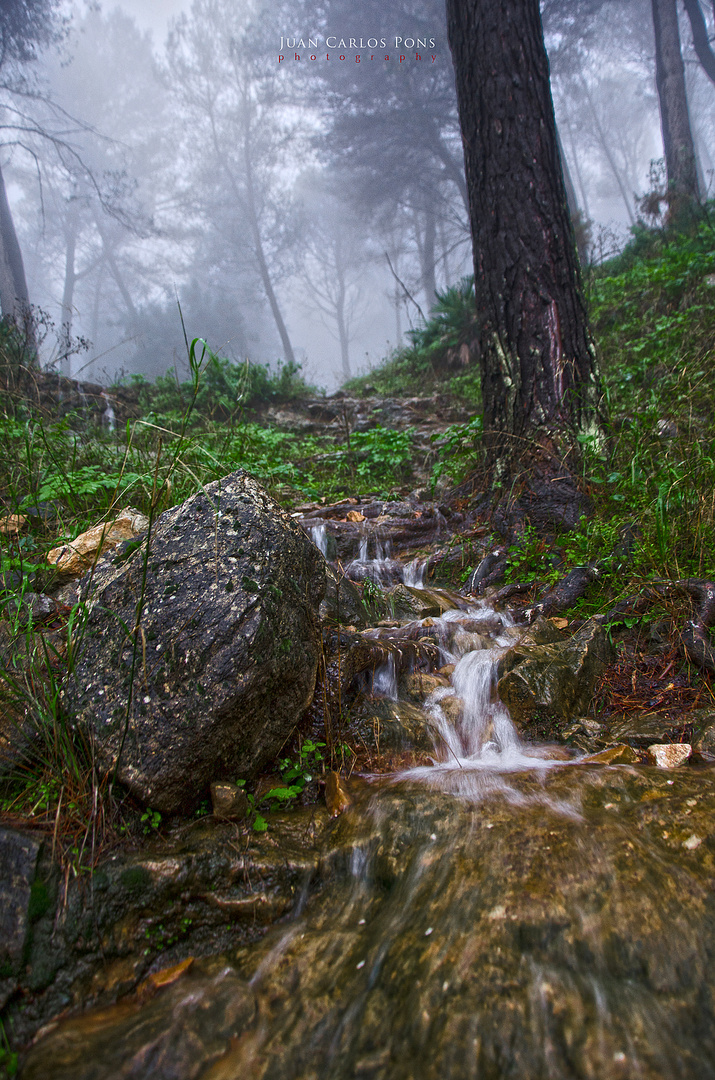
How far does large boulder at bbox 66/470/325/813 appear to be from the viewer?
63.6 inches

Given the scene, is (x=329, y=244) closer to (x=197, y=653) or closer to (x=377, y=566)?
(x=377, y=566)

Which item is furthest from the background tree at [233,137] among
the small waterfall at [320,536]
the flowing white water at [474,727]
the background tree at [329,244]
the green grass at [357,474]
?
the flowing white water at [474,727]

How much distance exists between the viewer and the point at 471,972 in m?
1.16

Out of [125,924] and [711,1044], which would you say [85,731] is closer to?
[125,924]

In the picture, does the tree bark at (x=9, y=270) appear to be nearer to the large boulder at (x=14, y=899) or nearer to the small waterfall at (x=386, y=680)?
the small waterfall at (x=386, y=680)

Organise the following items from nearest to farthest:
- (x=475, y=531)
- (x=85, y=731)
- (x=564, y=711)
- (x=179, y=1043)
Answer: (x=179, y=1043)
(x=85, y=731)
(x=564, y=711)
(x=475, y=531)

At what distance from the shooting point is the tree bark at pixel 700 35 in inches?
492

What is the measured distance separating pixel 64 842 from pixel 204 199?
35512mm

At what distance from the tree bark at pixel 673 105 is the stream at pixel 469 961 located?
472 inches

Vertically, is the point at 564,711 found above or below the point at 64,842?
below

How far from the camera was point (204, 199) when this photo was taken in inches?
1147

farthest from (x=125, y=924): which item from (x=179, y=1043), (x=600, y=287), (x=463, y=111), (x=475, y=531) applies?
(x=600, y=287)

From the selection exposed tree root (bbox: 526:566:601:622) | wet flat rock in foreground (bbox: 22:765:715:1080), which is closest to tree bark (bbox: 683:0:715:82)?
exposed tree root (bbox: 526:566:601:622)

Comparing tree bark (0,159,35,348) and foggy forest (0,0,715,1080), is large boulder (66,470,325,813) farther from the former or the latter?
tree bark (0,159,35,348)
